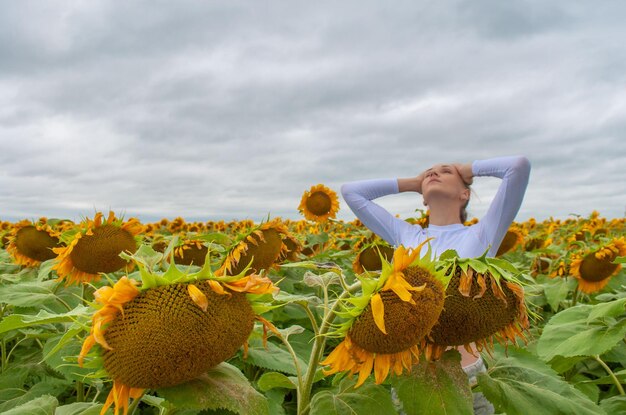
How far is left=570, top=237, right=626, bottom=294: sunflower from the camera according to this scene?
4.54 m

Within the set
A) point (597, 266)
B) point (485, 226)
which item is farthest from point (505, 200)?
point (597, 266)

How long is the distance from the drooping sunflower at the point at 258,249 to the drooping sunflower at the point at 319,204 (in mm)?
3488

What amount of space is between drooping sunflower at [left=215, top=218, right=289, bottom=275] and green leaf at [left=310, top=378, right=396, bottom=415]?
5.26ft

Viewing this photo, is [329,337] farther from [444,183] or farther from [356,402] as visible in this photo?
[444,183]

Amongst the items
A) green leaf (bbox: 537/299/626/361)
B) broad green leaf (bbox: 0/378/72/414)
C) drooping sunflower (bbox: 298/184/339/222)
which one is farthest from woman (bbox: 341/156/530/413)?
drooping sunflower (bbox: 298/184/339/222)

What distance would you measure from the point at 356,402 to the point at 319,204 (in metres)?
5.80

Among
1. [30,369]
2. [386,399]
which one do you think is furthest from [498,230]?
[30,369]

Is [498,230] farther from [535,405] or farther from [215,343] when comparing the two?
[215,343]

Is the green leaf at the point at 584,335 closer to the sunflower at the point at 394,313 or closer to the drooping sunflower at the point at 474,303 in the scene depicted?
the drooping sunflower at the point at 474,303

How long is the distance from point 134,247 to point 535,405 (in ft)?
7.19

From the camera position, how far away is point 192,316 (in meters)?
1.16

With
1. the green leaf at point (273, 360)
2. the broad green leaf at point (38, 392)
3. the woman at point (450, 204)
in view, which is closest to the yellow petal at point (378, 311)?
the green leaf at point (273, 360)

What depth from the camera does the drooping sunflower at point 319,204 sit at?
7223 mm

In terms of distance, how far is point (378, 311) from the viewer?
49.6 inches
